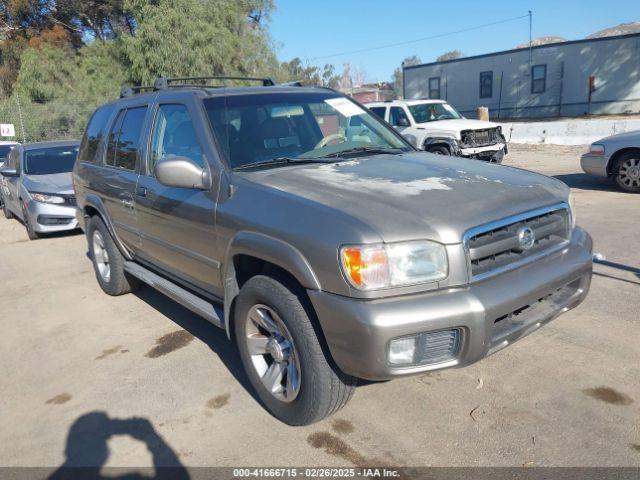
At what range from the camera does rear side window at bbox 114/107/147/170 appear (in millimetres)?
4527

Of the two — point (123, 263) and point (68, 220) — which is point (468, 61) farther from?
point (123, 263)

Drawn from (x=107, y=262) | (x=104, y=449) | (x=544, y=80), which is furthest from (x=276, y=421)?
(x=544, y=80)

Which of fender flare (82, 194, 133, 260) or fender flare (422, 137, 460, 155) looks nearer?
fender flare (82, 194, 133, 260)

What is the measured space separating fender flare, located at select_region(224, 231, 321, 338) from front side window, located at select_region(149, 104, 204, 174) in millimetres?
754

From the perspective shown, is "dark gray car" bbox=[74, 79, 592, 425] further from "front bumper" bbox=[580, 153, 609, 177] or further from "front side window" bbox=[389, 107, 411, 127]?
"front side window" bbox=[389, 107, 411, 127]

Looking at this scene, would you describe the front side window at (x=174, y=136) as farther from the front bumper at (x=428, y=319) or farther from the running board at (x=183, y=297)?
the front bumper at (x=428, y=319)

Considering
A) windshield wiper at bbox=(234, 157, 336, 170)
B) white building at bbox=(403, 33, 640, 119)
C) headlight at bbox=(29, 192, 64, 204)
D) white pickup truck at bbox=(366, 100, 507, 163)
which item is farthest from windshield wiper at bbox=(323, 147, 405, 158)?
white building at bbox=(403, 33, 640, 119)

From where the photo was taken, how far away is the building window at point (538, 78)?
29.6m

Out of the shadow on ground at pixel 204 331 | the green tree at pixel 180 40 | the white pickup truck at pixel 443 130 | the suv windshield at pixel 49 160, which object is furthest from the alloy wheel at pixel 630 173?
the green tree at pixel 180 40

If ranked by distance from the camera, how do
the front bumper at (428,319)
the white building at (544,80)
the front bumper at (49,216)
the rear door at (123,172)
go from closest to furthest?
the front bumper at (428,319), the rear door at (123,172), the front bumper at (49,216), the white building at (544,80)

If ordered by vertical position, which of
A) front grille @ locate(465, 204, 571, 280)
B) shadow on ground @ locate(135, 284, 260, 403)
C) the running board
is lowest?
shadow on ground @ locate(135, 284, 260, 403)

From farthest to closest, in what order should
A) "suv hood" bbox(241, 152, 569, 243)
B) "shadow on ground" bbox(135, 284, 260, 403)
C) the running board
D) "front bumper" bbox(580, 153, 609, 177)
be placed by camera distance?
1. "front bumper" bbox(580, 153, 609, 177)
2. "shadow on ground" bbox(135, 284, 260, 403)
3. the running board
4. "suv hood" bbox(241, 152, 569, 243)

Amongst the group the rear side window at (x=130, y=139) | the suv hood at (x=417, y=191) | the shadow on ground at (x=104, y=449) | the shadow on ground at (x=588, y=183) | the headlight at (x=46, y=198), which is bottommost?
the shadow on ground at (x=588, y=183)

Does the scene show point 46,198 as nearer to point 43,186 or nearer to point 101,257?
point 43,186
